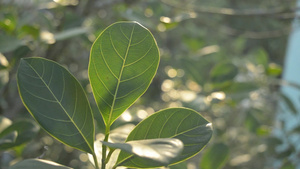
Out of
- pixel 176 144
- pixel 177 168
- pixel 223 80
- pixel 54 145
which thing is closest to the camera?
pixel 176 144

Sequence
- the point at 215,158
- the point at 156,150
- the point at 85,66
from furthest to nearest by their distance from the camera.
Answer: the point at 85,66, the point at 215,158, the point at 156,150

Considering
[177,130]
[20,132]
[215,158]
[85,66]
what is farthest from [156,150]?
[85,66]

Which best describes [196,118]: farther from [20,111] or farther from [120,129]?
[20,111]

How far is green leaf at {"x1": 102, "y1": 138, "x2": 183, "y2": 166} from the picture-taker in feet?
0.88

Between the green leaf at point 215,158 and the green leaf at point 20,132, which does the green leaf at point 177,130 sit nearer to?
the green leaf at point 20,132

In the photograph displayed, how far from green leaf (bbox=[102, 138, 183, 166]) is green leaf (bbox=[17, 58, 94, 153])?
0.09 meters

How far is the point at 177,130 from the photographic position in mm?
371

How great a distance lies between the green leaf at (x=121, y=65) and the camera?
0.36 metres

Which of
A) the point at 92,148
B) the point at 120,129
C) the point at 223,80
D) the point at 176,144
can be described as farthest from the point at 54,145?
the point at 176,144

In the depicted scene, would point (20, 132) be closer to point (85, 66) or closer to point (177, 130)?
point (177, 130)

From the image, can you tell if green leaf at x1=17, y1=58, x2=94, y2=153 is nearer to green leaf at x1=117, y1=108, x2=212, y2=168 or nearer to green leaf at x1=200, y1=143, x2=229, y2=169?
green leaf at x1=117, y1=108, x2=212, y2=168

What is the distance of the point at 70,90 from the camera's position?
37cm

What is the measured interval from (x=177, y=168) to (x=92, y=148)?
0.13 metres

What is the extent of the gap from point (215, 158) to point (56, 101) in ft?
1.43
